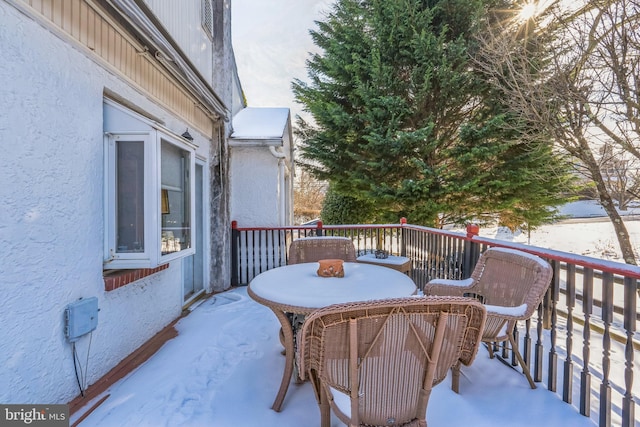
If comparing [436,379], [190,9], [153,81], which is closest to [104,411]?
[436,379]

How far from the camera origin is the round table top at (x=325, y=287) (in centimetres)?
185

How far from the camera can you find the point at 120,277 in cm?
240

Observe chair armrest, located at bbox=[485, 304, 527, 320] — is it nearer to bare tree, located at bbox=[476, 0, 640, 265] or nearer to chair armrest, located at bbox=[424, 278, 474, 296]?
chair armrest, located at bbox=[424, 278, 474, 296]

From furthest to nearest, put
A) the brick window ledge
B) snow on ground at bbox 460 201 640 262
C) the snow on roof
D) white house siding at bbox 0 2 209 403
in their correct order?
snow on ground at bbox 460 201 640 262 → the snow on roof → the brick window ledge → white house siding at bbox 0 2 209 403

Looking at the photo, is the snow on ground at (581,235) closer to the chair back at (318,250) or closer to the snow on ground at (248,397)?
the chair back at (318,250)

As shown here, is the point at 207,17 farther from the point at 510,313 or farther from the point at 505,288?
the point at 510,313

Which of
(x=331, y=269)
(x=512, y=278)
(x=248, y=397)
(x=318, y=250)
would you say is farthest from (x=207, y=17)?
(x=512, y=278)

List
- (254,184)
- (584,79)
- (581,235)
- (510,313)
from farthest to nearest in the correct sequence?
(581,235)
(254,184)
(584,79)
(510,313)

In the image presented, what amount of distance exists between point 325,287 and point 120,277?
62.7 inches

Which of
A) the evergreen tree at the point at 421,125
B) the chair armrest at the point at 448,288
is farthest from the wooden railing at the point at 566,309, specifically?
→ the evergreen tree at the point at 421,125

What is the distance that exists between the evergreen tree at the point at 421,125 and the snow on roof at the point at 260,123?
1.89m

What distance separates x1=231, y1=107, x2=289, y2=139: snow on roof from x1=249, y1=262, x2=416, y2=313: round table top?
353cm

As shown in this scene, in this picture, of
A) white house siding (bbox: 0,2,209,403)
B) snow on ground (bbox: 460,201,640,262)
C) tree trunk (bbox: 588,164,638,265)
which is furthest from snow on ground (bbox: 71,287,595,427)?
snow on ground (bbox: 460,201,640,262)

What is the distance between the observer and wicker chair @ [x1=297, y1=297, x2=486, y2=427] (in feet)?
3.78
